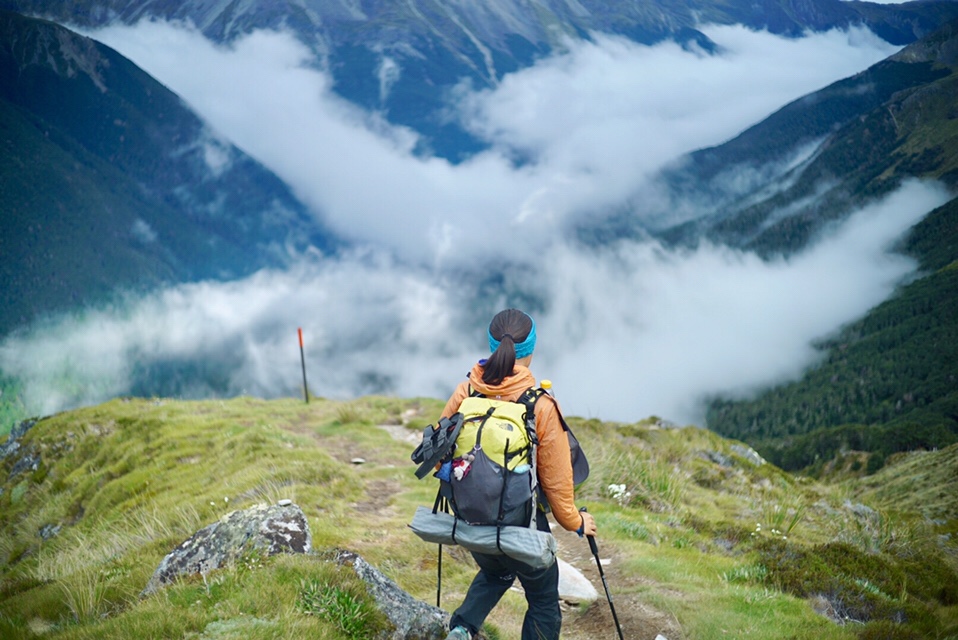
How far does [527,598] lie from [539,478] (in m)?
1.11

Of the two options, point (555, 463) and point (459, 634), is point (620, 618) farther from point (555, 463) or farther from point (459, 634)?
point (555, 463)

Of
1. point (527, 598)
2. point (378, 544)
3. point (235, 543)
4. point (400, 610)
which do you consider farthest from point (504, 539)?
point (378, 544)

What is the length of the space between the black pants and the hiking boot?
5 centimetres

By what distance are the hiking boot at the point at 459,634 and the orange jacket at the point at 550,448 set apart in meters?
1.37

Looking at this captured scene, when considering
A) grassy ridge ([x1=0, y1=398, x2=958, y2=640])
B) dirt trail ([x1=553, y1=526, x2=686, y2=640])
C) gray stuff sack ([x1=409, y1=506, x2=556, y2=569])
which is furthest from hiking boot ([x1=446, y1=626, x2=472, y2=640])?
dirt trail ([x1=553, y1=526, x2=686, y2=640])

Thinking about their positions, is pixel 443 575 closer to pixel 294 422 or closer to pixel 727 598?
pixel 727 598

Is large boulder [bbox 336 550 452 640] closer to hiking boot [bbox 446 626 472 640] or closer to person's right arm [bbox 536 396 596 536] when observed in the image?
hiking boot [bbox 446 626 472 640]

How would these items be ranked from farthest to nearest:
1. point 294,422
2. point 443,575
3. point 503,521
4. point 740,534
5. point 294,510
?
point 294,422 → point 740,534 → point 443,575 → point 294,510 → point 503,521

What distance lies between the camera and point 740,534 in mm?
11898

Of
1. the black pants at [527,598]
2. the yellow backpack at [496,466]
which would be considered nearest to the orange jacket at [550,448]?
the yellow backpack at [496,466]

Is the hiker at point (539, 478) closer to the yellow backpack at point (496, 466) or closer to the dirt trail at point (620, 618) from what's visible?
the yellow backpack at point (496, 466)

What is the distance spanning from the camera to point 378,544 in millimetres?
9938

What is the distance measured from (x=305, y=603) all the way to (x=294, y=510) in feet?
7.16

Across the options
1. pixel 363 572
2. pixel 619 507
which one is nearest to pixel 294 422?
pixel 619 507
